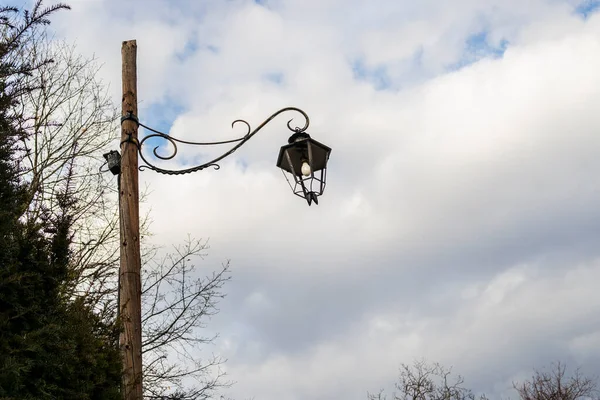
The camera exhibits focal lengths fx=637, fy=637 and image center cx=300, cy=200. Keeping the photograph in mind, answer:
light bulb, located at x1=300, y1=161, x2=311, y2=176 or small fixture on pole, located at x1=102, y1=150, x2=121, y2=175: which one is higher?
light bulb, located at x1=300, y1=161, x2=311, y2=176

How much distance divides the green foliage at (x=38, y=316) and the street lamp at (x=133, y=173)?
0.90 ft

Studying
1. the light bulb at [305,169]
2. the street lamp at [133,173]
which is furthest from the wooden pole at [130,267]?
the light bulb at [305,169]

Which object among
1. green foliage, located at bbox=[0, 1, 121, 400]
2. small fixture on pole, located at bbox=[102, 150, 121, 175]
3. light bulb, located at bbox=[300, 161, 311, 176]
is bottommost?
green foliage, located at bbox=[0, 1, 121, 400]

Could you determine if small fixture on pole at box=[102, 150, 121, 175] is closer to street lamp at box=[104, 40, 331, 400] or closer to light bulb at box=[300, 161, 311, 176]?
street lamp at box=[104, 40, 331, 400]

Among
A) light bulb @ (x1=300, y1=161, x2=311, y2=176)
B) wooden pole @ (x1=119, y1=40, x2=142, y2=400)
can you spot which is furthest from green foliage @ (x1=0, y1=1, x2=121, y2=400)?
light bulb @ (x1=300, y1=161, x2=311, y2=176)

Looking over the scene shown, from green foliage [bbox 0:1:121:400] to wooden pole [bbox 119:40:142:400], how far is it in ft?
0.76

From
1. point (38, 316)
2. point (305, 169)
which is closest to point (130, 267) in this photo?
point (38, 316)

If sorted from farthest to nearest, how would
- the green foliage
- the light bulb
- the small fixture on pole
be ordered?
the light bulb < the small fixture on pole < the green foliage

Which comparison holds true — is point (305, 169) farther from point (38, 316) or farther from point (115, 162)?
point (38, 316)

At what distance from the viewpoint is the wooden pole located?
4.57 meters

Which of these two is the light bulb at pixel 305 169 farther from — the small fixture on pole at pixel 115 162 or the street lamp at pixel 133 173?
the small fixture on pole at pixel 115 162

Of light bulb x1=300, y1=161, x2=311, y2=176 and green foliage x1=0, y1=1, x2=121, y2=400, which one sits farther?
light bulb x1=300, y1=161, x2=311, y2=176

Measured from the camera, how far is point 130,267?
4695 millimetres

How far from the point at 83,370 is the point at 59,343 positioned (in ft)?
1.00
